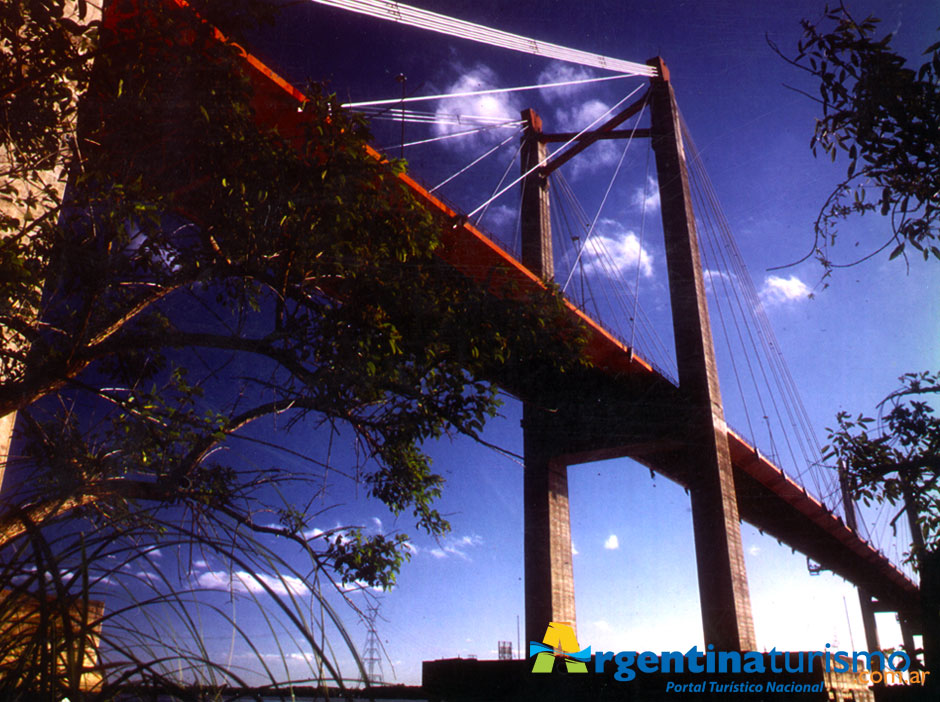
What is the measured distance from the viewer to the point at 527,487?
1407 cm

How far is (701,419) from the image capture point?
13.1m

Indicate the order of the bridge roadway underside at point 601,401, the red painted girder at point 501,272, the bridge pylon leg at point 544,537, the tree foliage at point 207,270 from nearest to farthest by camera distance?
1. the tree foliage at point 207,270
2. the red painted girder at point 501,272
3. the bridge roadway underside at point 601,401
4. the bridge pylon leg at point 544,537

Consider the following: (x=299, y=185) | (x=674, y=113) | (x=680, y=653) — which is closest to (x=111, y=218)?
(x=299, y=185)

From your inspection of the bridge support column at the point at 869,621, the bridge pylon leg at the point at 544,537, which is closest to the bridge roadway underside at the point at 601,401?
the bridge pylon leg at the point at 544,537

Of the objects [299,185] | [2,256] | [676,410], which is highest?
[676,410]

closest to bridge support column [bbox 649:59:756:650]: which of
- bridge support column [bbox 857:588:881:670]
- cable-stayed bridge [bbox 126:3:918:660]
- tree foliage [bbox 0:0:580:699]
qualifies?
cable-stayed bridge [bbox 126:3:918:660]

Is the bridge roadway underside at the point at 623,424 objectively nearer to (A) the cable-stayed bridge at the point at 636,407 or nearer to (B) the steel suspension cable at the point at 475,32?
(A) the cable-stayed bridge at the point at 636,407

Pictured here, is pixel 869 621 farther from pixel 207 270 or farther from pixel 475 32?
pixel 207 270

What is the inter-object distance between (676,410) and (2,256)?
515 inches

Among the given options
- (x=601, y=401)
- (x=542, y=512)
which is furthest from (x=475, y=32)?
(x=542, y=512)

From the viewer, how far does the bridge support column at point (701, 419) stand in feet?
37.4

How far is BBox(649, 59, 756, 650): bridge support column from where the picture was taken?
449 inches

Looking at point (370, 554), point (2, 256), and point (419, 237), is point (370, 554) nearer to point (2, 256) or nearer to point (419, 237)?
point (419, 237)

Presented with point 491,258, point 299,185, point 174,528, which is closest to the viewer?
point 174,528
